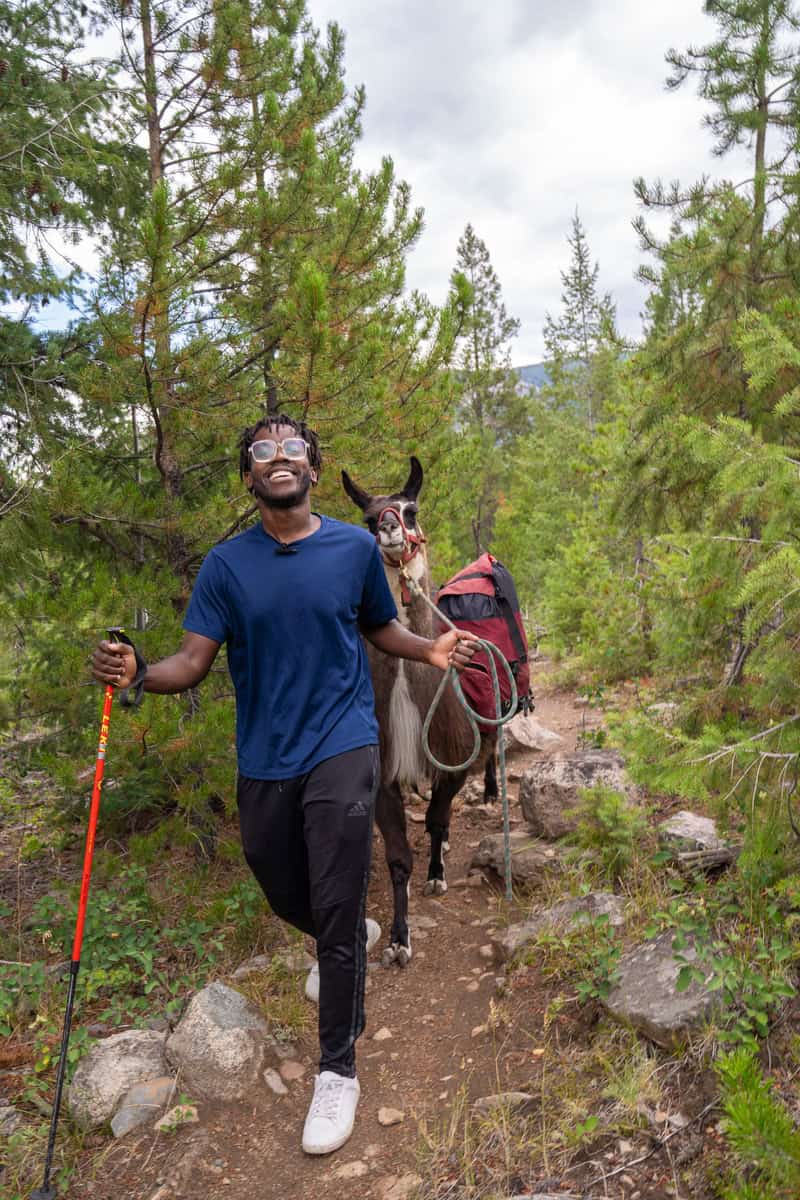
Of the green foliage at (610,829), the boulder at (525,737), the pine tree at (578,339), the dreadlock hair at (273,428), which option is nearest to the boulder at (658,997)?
the green foliage at (610,829)

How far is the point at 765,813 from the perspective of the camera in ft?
11.1

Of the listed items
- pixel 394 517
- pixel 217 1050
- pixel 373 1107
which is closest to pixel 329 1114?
pixel 373 1107

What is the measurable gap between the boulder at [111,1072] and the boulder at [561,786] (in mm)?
2954

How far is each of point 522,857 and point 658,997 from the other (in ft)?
6.77

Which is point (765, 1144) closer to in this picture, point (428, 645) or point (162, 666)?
point (428, 645)

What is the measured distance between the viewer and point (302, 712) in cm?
309

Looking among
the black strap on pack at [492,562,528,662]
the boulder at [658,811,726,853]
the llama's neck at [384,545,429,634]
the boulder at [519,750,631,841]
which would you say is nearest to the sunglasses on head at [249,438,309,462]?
the llama's neck at [384,545,429,634]

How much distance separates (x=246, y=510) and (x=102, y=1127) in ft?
11.0

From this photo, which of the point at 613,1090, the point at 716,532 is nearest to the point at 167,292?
the point at 716,532

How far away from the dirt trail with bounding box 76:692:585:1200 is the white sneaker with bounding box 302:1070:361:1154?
2.4 inches

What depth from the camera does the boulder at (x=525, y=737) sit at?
8398 mm

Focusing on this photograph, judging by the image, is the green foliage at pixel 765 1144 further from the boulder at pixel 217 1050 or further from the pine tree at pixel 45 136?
the pine tree at pixel 45 136

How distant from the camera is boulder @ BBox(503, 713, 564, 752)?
27.6 feet

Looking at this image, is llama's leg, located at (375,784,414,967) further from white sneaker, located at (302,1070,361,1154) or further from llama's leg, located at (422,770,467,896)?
white sneaker, located at (302,1070,361,1154)
